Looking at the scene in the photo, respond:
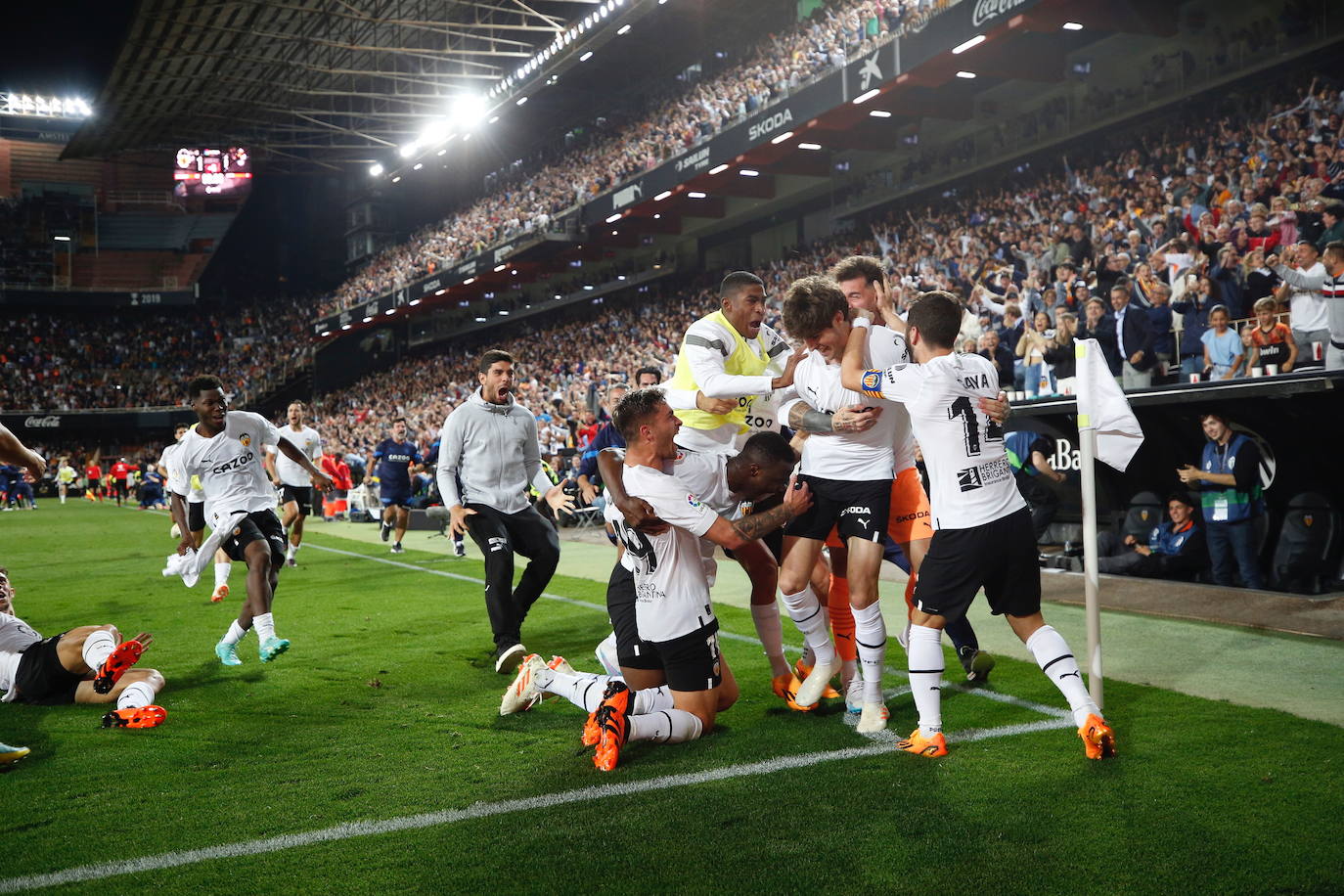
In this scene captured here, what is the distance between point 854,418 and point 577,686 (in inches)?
72.9

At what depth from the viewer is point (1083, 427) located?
5195 millimetres

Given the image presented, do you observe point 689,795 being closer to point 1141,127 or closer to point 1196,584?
point 1196,584

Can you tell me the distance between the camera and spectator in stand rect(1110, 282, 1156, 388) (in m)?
11.4

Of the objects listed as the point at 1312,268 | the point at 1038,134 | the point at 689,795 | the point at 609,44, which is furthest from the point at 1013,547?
the point at 609,44

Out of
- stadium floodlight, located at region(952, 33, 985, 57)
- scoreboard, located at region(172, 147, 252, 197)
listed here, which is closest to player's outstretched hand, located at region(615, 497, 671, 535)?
stadium floodlight, located at region(952, 33, 985, 57)

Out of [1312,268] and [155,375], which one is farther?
[155,375]

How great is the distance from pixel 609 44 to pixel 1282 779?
34.8m

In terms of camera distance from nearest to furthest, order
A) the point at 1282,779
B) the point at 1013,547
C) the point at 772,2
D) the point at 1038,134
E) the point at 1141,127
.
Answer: the point at 1282,779 < the point at 1013,547 < the point at 1141,127 < the point at 1038,134 < the point at 772,2

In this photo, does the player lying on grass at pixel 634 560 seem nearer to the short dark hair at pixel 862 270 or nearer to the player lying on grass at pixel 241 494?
the short dark hair at pixel 862 270

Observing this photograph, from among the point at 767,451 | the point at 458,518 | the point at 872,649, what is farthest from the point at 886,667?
the point at 458,518

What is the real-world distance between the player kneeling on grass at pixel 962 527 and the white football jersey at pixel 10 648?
4860 millimetres

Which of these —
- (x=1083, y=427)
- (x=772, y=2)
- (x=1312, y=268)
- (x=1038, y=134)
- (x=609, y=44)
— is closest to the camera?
(x=1083, y=427)

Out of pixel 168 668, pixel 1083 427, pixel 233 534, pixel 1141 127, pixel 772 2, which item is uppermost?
pixel 772 2

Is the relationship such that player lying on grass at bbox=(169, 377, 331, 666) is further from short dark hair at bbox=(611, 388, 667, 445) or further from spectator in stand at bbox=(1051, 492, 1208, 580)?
spectator in stand at bbox=(1051, 492, 1208, 580)
